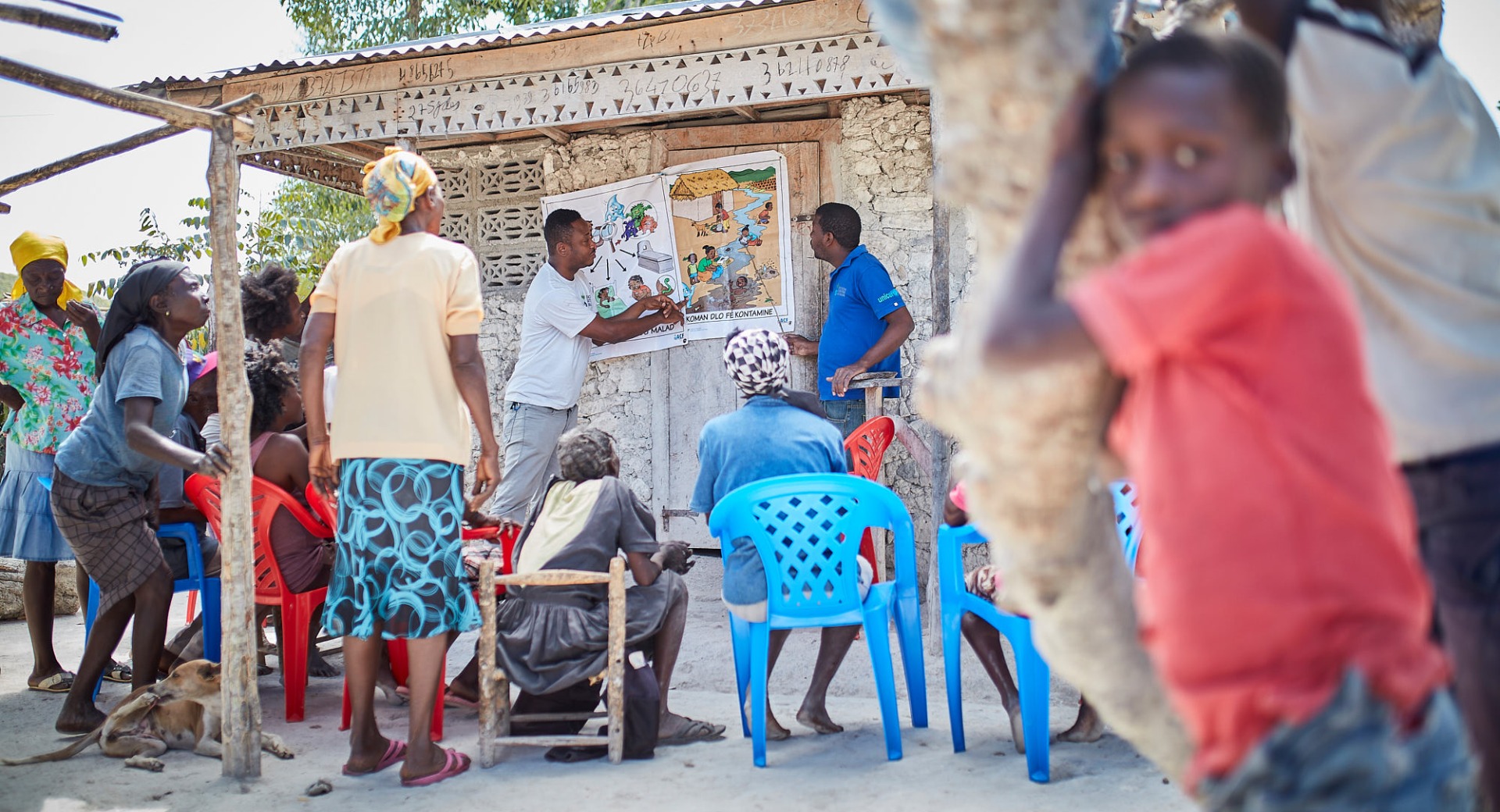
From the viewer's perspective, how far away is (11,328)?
532 centimetres

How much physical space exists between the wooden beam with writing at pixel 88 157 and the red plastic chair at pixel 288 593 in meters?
1.40

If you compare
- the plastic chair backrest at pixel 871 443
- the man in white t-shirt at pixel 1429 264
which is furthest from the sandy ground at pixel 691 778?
the man in white t-shirt at pixel 1429 264

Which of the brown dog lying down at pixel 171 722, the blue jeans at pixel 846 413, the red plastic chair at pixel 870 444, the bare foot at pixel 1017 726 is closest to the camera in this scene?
the bare foot at pixel 1017 726

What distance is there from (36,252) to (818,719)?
13.9 feet

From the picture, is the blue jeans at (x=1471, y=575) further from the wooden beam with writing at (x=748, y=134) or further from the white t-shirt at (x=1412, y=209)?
the wooden beam with writing at (x=748, y=134)

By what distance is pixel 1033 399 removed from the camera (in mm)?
1309

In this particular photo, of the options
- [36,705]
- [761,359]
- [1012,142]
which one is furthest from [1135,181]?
[36,705]

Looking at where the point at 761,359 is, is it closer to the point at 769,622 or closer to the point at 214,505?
the point at 769,622

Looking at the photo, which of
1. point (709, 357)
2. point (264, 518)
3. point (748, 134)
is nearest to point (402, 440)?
point (264, 518)

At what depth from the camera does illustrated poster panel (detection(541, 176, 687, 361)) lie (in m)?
7.47

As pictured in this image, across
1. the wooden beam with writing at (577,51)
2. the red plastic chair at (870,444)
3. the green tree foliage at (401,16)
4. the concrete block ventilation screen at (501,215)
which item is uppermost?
the green tree foliage at (401,16)

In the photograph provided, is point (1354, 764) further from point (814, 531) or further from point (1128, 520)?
point (814, 531)

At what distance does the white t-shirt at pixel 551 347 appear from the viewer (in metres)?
6.64

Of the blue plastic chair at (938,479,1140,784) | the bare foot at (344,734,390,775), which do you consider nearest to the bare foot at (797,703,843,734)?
the blue plastic chair at (938,479,1140,784)
